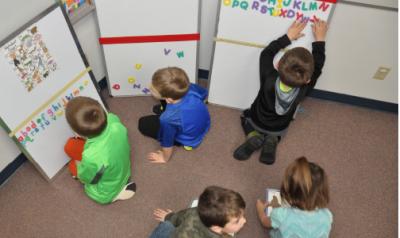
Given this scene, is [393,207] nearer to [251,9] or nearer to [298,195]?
[298,195]

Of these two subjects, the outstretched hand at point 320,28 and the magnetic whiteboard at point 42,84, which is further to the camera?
the outstretched hand at point 320,28

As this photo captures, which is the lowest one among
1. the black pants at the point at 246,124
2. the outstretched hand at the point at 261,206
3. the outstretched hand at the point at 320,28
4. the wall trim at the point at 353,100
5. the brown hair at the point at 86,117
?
the outstretched hand at the point at 261,206

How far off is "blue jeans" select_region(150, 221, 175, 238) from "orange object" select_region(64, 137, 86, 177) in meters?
0.68

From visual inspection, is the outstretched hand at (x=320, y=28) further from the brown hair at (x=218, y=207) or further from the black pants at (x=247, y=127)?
the brown hair at (x=218, y=207)

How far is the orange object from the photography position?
7.11ft

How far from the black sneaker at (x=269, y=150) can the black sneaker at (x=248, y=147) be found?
0.04m

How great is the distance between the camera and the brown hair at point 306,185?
161cm

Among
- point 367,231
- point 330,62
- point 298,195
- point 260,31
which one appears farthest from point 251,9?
point 367,231

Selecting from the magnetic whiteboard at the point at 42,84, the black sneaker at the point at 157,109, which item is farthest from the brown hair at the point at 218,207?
the black sneaker at the point at 157,109

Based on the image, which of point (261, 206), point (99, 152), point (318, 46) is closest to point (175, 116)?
point (99, 152)

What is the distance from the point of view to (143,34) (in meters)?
2.41

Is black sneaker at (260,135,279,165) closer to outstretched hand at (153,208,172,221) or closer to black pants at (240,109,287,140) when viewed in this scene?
black pants at (240,109,287,140)

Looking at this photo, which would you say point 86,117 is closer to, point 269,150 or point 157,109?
point 157,109

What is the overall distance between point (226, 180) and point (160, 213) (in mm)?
498
